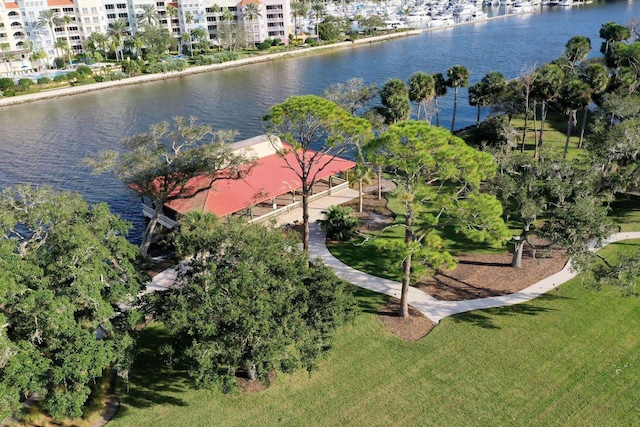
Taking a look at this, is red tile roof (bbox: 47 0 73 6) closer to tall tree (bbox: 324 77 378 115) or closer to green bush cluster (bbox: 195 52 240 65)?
green bush cluster (bbox: 195 52 240 65)

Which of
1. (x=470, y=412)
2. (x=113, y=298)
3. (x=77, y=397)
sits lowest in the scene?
(x=470, y=412)

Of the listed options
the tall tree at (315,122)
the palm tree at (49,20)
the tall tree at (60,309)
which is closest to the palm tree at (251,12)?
the palm tree at (49,20)

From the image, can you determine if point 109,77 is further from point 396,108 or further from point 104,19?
point 396,108

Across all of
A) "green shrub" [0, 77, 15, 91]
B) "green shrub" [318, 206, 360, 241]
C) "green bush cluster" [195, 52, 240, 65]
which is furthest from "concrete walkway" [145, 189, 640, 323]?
"green bush cluster" [195, 52, 240, 65]

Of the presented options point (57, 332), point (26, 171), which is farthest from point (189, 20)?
point (57, 332)

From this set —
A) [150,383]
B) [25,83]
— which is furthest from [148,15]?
[150,383]

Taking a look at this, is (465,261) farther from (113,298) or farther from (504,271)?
(113,298)

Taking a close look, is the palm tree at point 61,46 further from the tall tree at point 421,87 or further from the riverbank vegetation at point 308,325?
the riverbank vegetation at point 308,325
